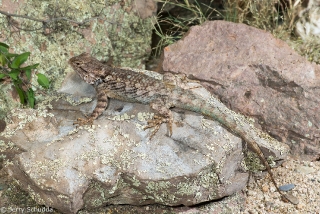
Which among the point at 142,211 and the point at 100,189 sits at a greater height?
the point at 100,189

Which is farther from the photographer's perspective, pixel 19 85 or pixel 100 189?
pixel 19 85

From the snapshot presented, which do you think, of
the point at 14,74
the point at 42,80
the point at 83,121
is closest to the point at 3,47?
the point at 14,74

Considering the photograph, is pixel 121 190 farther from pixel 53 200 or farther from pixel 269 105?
pixel 269 105

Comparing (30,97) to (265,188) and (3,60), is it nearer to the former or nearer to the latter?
(3,60)

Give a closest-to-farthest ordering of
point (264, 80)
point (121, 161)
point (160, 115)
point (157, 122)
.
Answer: point (121, 161) < point (157, 122) < point (160, 115) < point (264, 80)

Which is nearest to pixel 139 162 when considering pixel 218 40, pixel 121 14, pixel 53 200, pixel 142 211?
pixel 142 211
